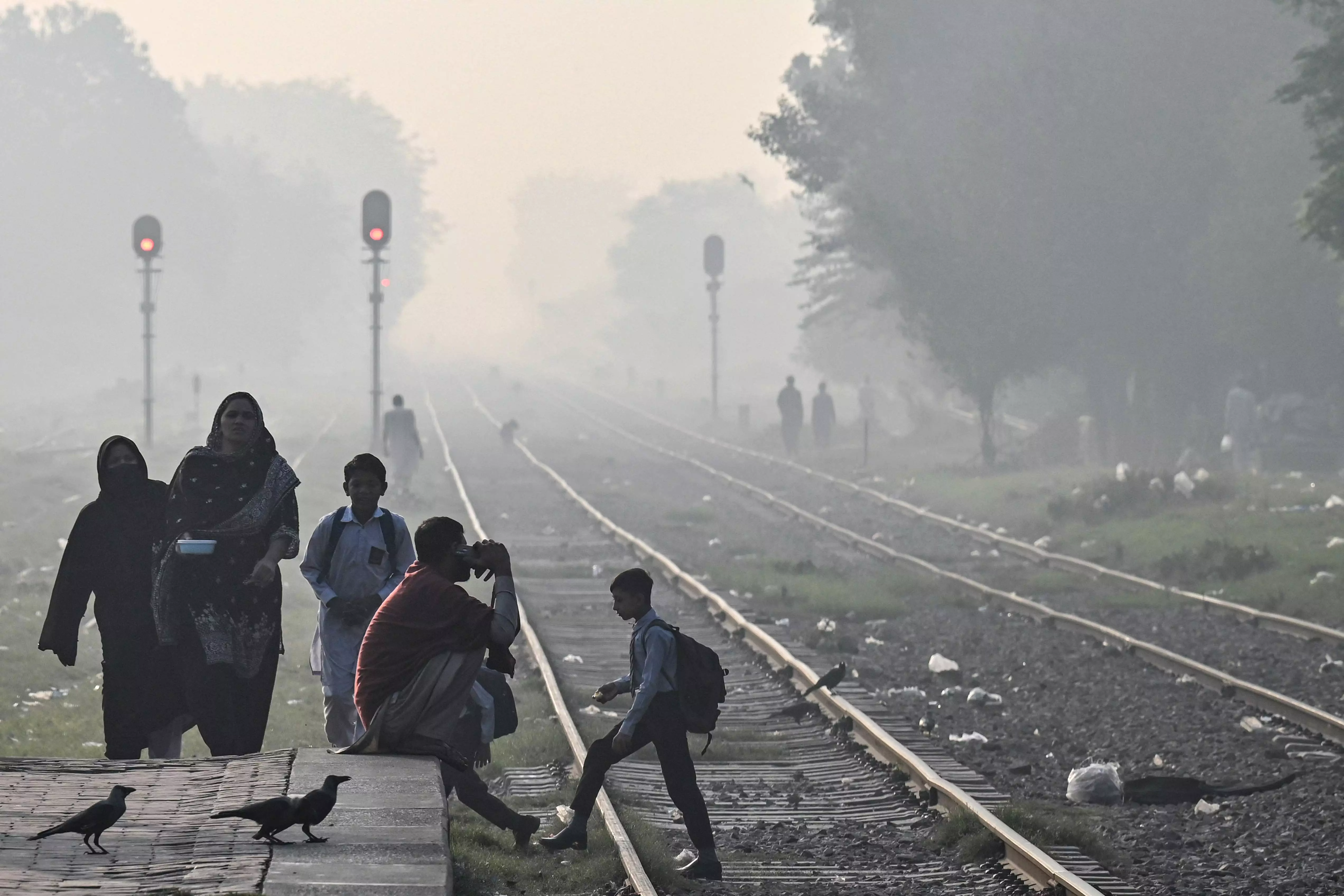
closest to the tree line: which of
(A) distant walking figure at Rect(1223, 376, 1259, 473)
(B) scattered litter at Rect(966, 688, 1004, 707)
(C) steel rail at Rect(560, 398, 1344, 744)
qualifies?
(A) distant walking figure at Rect(1223, 376, 1259, 473)

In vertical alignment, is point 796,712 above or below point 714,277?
below

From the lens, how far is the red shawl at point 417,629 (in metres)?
6.88

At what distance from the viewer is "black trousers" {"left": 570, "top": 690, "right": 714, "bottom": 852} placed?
750cm

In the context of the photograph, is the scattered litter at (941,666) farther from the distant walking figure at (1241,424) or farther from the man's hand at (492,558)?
the distant walking figure at (1241,424)

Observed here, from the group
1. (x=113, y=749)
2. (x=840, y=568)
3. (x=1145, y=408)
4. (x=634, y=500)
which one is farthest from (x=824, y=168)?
(x=113, y=749)

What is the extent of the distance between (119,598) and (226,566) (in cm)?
59

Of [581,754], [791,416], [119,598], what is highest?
[119,598]

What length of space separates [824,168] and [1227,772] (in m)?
28.2

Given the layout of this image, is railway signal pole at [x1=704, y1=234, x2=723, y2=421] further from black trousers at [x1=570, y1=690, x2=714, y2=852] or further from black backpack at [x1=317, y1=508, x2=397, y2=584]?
black trousers at [x1=570, y1=690, x2=714, y2=852]

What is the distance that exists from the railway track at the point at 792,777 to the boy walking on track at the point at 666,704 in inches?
10.0

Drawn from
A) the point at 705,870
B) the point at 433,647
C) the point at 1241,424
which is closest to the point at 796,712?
the point at 705,870

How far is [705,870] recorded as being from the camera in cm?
764

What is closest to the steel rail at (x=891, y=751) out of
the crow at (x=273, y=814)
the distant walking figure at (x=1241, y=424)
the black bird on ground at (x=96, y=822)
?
the crow at (x=273, y=814)

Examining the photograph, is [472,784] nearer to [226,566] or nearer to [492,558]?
[492,558]
